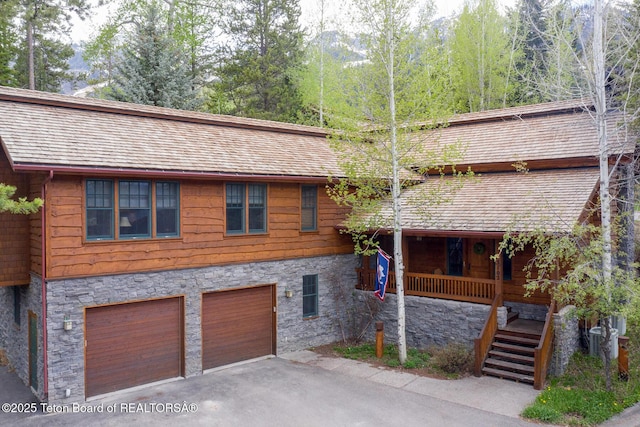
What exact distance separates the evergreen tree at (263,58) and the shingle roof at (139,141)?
14477 millimetres

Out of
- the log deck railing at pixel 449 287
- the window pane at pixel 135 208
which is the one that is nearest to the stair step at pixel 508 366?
the log deck railing at pixel 449 287

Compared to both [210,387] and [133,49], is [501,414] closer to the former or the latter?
[210,387]

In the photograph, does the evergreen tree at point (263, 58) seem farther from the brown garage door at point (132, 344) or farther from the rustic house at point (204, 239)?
the brown garage door at point (132, 344)

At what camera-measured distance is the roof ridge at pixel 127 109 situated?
38.5 ft

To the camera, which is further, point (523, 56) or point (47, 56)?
point (47, 56)

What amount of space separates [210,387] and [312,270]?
4.83 meters

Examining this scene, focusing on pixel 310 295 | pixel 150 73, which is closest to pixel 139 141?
pixel 310 295

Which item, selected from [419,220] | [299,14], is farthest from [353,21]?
[299,14]

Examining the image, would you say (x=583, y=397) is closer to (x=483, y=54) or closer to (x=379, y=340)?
(x=379, y=340)

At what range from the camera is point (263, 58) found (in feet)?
98.7

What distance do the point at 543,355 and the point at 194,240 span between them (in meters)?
8.76

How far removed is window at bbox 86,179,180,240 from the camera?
10.6 metres

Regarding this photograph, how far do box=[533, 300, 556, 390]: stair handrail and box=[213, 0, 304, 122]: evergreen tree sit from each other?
2185cm

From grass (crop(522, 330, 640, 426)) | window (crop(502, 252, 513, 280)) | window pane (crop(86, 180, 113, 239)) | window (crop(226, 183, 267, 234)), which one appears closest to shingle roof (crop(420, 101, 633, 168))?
window (crop(502, 252, 513, 280))
